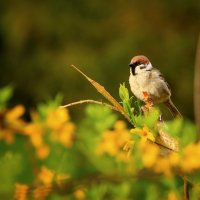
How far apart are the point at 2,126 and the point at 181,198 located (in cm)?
22

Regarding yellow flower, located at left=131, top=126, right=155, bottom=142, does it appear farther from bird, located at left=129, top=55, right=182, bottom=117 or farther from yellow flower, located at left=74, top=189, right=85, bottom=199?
bird, located at left=129, top=55, right=182, bottom=117

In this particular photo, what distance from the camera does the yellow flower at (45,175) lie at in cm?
69

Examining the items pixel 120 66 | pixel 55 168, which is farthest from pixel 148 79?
pixel 120 66

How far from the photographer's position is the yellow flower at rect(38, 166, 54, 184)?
2.27ft

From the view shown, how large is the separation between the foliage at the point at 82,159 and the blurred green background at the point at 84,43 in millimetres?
5974

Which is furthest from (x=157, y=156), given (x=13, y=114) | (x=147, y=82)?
(x=147, y=82)

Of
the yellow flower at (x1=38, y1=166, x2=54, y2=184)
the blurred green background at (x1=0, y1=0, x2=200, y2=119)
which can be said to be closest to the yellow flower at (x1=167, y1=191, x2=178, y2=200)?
the yellow flower at (x1=38, y1=166, x2=54, y2=184)

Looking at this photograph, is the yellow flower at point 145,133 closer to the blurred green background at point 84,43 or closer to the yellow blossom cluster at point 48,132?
the yellow blossom cluster at point 48,132

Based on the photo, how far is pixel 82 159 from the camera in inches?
28.9

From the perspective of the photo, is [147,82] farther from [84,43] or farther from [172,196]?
[84,43]

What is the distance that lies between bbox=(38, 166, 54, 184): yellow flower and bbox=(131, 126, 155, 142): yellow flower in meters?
0.15

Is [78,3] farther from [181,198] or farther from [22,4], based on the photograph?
[181,198]

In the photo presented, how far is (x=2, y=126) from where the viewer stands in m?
0.70

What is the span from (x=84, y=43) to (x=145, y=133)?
6548 millimetres
